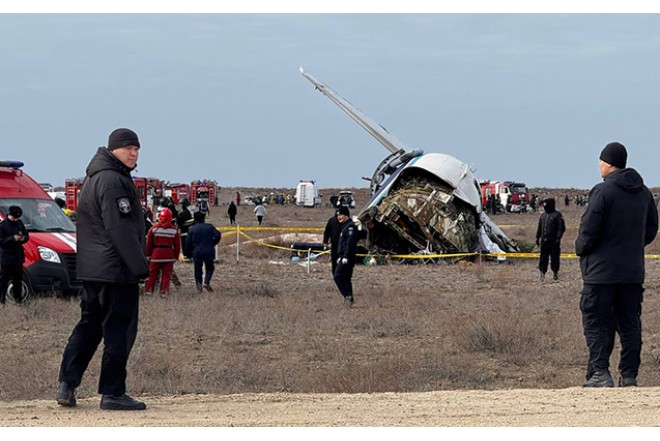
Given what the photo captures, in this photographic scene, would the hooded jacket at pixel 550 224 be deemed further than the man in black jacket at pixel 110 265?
Yes

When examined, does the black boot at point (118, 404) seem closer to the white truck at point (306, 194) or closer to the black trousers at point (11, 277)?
the black trousers at point (11, 277)

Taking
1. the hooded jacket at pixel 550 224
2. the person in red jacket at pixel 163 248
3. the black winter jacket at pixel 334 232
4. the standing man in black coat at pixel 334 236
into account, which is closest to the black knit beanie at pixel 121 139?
the standing man in black coat at pixel 334 236

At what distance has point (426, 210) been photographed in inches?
1184

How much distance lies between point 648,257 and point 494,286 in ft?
36.4

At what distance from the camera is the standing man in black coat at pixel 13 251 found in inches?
676

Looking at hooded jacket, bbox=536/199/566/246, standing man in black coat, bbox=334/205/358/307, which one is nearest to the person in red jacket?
standing man in black coat, bbox=334/205/358/307

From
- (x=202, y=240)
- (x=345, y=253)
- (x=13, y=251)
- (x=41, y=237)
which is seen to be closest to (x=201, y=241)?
(x=202, y=240)

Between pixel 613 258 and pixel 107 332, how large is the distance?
4.07 metres

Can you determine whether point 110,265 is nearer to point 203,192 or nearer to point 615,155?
point 615,155

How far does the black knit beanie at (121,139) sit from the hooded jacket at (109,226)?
64 mm

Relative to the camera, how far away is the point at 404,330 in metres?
15.8

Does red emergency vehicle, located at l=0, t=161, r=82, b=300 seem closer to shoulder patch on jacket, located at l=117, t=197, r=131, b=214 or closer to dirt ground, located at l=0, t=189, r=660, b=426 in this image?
dirt ground, located at l=0, t=189, r=660, b=426

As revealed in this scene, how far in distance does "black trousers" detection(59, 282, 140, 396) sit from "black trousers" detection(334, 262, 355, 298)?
33.8ft

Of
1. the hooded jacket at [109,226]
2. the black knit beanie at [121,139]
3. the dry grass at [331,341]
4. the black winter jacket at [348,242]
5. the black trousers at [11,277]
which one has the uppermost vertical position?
the black knit beanie at [121,139]
